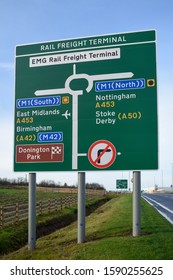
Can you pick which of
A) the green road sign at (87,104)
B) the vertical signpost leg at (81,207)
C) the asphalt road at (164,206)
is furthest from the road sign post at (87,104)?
the asphalt road at (164,206)

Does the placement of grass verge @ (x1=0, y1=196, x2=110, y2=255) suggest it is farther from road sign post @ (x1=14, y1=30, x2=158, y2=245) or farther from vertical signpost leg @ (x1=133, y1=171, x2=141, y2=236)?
vertical signpost leg @ (x1=133, y1=171, x2=141, y2=236)

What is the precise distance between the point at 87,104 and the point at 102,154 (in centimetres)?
156

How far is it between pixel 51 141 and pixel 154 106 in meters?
3.22

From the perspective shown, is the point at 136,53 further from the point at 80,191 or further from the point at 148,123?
the point at 80,191

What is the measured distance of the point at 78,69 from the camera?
1239 cm

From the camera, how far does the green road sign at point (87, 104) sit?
11.7m

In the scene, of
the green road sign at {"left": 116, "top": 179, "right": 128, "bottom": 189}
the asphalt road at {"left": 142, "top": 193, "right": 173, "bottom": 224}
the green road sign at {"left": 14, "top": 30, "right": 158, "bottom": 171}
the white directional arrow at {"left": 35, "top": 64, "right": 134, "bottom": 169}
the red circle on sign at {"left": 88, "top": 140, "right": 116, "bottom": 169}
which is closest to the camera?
the green road sign at {"left": 14, "top": 30, "right": 158, "bottom": 171}

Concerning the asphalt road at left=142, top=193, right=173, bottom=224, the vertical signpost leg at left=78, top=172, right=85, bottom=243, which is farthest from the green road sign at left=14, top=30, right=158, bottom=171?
the asphalt road at left=142, top=193, right=173, bottom=224

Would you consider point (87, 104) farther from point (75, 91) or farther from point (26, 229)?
point (26, 229)

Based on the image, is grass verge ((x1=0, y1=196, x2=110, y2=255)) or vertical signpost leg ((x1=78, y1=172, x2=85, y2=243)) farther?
grass verge ((x1=0, y1=196, x2=110, y2=255))

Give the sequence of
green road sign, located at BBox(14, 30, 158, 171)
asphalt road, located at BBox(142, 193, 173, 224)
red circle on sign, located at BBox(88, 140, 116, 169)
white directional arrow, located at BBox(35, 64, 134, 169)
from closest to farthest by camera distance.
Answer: green road sign, located at BBox(14, 30, 158, 171) → red circle on sign, located at BBox(88, 140, 116, 169) → white directional arrow, located at BBox(35, 64, 134, 169) → asphalt road, located at BBox(142, 193, 173, 224)

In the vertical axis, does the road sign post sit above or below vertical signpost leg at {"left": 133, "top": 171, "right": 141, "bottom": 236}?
above

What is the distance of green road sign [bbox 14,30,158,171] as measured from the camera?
1172 cm
